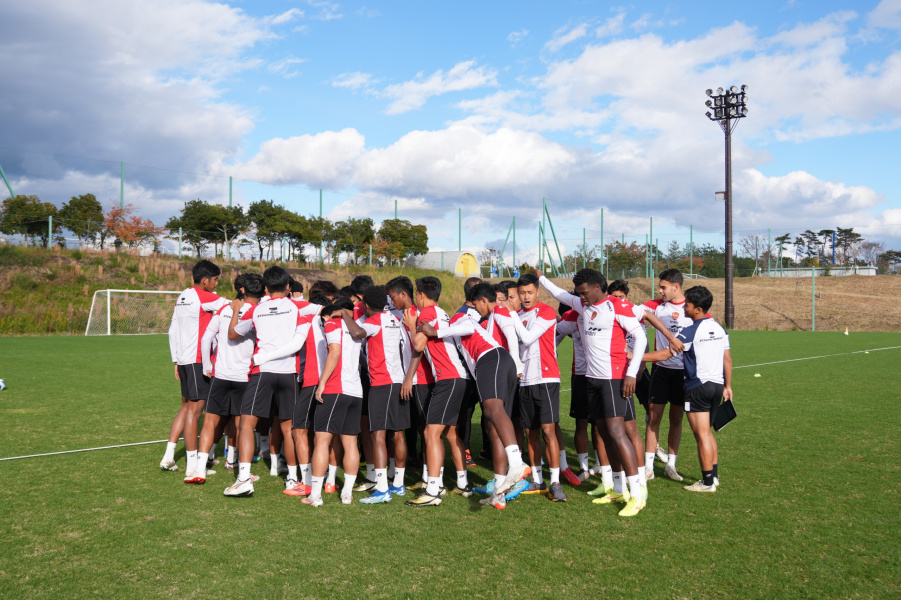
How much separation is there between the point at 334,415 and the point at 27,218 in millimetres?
30592

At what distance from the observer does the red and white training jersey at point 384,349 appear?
203 inches

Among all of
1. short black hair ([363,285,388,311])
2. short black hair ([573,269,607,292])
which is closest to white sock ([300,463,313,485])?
short black hair ([363,285,388,311])

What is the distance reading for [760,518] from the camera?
4.51m

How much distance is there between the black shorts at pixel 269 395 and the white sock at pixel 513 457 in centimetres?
195

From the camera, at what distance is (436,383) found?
509cm

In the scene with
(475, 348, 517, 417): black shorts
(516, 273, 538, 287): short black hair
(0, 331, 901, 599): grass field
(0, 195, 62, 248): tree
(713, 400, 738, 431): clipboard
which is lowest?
(0, 331, 901, 599): grass field

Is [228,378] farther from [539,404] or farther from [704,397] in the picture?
[704,397]

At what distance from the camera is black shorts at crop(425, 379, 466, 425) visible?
16.3 feet

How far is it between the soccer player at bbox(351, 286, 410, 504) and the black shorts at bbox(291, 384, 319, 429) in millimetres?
528

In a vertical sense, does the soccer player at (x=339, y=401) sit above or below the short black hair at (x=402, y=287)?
below

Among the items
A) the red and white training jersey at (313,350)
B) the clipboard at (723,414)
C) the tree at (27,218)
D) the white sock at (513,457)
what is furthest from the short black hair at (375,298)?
the tree at (27,218)

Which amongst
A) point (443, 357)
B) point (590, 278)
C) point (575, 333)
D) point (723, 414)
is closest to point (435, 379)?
point (443, 357)

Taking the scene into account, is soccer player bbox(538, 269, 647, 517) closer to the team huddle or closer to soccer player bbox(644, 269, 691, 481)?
the team huddle

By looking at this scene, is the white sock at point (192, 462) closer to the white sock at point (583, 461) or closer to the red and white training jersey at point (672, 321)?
the white sock at point (583, 461)
